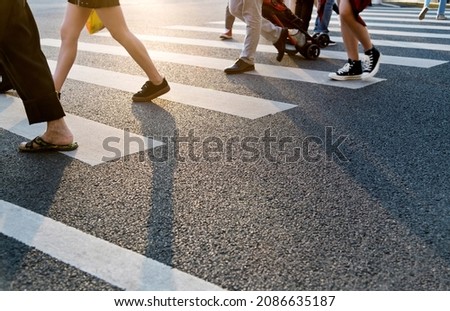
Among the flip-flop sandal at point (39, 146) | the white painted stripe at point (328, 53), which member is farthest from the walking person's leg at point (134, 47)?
the white painted stripe at point (328, 53)

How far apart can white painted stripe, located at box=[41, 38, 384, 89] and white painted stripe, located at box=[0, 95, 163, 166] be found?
858 mm

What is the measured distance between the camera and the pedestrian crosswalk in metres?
4.08

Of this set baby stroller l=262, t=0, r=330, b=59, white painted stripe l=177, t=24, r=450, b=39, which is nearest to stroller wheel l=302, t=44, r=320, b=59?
baby stroller l=262, t=0, r=330, b=59

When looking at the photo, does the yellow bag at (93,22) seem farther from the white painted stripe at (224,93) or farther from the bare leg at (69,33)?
the white painted stripe at (224,93)

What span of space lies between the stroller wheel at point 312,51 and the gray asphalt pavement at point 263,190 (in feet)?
4.00

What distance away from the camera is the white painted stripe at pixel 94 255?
82.0 inches

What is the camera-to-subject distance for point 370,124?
4023 mm

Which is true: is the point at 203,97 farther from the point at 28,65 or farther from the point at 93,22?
the point at 28,65

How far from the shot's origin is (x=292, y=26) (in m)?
6.37

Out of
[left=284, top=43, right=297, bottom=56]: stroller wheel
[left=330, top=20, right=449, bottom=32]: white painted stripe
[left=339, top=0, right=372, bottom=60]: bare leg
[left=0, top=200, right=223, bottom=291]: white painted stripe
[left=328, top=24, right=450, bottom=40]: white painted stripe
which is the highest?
[left=339, top=0, right=372, bottom=60]: bare leg

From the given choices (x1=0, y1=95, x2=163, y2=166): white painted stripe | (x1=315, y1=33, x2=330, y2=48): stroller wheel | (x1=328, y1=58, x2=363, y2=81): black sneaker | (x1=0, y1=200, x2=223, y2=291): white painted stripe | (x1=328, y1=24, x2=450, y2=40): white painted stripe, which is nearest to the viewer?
(x1=0, y1=200, x2=223, y2=291): white painted stripe

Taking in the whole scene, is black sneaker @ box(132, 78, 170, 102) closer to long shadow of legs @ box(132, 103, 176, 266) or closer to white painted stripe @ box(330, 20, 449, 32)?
long shadow of legs @ box(132, 103, 176, 266)

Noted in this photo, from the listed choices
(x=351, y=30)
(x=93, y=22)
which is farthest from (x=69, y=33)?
(x=351, y=30)

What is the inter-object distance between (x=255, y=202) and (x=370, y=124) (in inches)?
62.0
